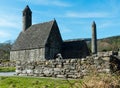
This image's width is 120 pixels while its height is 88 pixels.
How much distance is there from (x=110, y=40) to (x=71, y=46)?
1817 cm

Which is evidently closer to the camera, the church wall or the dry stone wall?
the dry stone wall

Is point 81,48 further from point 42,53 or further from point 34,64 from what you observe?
point 34,64

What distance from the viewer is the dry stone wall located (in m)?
16.6

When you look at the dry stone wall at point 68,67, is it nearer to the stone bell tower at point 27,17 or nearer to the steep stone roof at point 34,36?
the steep stone roof at point 34,36

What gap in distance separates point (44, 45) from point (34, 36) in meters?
7.22

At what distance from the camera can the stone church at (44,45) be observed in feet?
211

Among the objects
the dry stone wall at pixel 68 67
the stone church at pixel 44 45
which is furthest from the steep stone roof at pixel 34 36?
the dry stone wall at pixel 68 67

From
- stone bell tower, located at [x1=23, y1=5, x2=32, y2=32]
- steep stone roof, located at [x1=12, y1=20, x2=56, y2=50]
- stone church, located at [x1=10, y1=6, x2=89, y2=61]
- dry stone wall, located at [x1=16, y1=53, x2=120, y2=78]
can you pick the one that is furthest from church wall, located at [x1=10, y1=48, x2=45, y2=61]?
dry stone wall, located at [x1=16, y1=53, x2=120, y2=78]

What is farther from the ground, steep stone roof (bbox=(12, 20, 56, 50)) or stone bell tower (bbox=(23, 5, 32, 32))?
stone bell tower (bbox=(23, 5, 32, 32))

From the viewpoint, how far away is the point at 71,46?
234 feet

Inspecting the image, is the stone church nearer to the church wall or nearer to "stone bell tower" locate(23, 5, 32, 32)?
the church wall

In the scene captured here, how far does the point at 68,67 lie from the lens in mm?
18453

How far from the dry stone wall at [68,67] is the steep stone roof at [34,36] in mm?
42603

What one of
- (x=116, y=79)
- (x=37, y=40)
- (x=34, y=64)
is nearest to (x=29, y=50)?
(x=37, y=40)
